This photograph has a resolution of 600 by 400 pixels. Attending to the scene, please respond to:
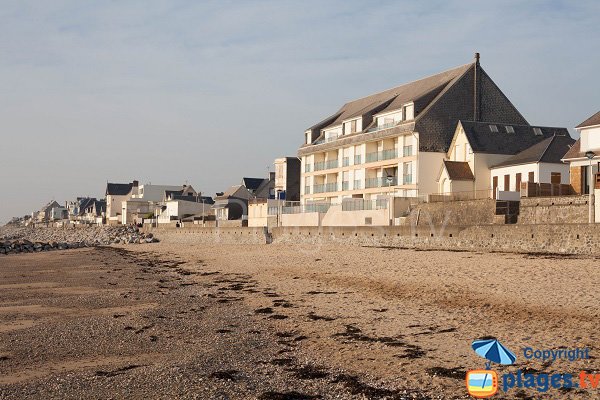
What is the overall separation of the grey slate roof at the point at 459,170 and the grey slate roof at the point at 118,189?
117 meters

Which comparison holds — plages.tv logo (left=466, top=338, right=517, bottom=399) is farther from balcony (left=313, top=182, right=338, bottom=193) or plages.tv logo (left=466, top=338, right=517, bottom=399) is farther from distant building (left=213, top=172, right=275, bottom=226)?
distant building (left=213, top=172, right=275, bottom=226)

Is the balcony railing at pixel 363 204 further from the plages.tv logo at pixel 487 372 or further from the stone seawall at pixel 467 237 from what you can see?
the plages.tv logo at pixel 487 372

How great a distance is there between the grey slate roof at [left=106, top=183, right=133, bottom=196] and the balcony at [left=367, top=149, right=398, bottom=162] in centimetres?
10761

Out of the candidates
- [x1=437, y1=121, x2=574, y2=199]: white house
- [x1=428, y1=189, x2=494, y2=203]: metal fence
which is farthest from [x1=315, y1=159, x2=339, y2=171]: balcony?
[x1=428, y1=189, x2=494, y2=203]: metal fence

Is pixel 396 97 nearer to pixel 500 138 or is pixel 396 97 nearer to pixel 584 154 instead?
pixel 500 138

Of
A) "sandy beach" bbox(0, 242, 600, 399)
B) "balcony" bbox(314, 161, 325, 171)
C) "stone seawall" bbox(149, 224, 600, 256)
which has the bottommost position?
"sandy beach" bbox(0, 242, 600, 399)

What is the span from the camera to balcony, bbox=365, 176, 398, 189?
47.2m

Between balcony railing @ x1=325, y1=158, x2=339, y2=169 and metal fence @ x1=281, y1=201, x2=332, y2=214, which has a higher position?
balcony railing @ x1=325, y1=158, x2=339, y2=169

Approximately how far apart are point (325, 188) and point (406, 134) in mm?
12190

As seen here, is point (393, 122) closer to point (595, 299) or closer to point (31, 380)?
point (595, 299)

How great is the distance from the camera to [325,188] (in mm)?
56375

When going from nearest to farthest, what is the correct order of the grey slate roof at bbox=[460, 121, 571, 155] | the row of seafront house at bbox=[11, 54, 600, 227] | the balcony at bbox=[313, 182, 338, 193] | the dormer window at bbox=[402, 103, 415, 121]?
the row of seafront house at bbox=[11, 54, 600, 227] < the grey slate roof at bbox=[460, 121, 571, 155] < the dormer window at bbox=[402, 103, 415, 121] < the balcony at bbox=[313, 182, 338, 193]

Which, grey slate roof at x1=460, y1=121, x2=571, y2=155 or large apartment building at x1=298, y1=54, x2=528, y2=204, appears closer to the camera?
grey slate roof at x1=460, y1=121, x2=571, y2=155

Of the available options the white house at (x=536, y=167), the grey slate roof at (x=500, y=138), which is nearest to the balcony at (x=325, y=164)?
the grey slate roof at (x=500, y=138)
